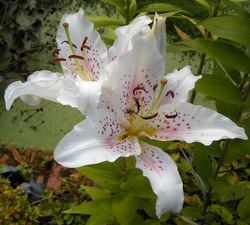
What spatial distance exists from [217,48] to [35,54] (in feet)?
5.03

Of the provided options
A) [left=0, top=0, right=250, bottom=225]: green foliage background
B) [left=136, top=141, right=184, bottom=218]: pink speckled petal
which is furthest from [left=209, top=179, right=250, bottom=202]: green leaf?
[left=136, top=141, right=184, bottom=218]: pink speckled petal

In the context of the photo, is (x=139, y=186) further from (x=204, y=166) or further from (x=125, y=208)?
(x=204, y=166)

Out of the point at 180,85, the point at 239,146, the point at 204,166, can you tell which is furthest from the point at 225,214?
the point at 180,85

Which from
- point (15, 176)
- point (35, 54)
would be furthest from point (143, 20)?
point (35, 54)

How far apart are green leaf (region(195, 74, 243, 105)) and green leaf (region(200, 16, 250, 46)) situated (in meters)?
0.12

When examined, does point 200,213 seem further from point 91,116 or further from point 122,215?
point 91,116

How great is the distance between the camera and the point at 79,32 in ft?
1.94

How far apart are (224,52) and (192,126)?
246 millimetres

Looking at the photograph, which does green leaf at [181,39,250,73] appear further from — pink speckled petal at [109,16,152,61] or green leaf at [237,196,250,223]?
green leaf at [237,196,250,223]

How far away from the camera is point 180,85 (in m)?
0.55

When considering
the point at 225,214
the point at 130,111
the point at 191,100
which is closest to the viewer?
the point at 130,111

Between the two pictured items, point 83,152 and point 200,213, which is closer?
point 83,152

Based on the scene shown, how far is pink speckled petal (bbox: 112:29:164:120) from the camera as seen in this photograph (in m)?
0.47

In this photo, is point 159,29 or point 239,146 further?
point 239,146
